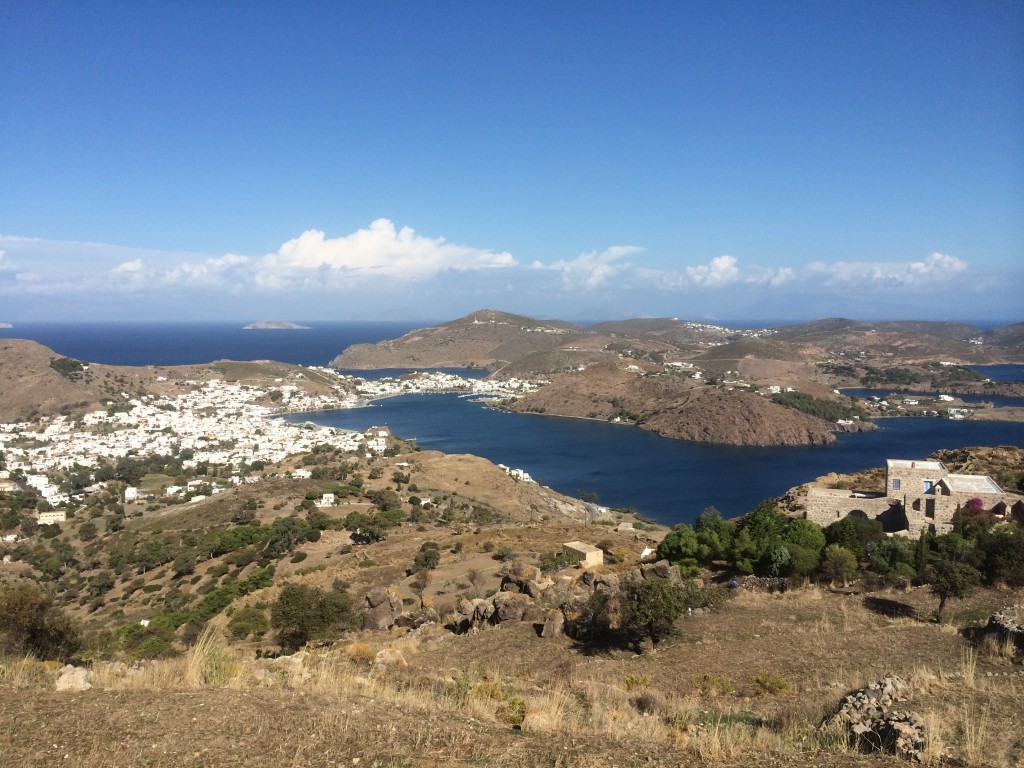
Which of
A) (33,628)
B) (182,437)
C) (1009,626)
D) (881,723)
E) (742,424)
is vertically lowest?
(182,437)

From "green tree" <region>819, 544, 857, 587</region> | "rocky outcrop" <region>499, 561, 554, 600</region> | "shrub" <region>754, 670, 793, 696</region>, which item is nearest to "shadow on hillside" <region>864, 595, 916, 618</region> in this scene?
"green tree" <region>819, 544, 857, 587</region>

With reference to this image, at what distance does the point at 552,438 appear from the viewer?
87750 mm

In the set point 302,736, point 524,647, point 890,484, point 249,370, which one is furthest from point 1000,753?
point 249,370

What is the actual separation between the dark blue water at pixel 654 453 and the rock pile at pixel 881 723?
46.5 meters

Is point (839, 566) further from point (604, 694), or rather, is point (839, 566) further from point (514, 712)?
point (514, 712)

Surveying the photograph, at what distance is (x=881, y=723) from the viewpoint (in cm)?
555

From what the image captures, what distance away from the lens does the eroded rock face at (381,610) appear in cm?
1573

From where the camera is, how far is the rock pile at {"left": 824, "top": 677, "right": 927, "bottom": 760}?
16.6ft

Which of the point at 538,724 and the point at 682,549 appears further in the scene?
the point at 682,549

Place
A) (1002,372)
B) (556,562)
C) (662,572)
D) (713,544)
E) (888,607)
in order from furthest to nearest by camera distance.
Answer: (1002,372) → (556,562) → (713,544) → (662,572) → (888,607)

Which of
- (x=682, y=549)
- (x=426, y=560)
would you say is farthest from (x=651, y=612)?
(x=426, y=560)

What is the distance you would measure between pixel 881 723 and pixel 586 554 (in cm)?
1492

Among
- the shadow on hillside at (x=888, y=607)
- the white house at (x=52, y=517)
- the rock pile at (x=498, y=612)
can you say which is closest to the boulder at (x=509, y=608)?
the rock pile at (x=498, y=612)

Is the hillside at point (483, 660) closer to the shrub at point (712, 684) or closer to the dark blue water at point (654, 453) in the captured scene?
the shrub at point (712, 684)
